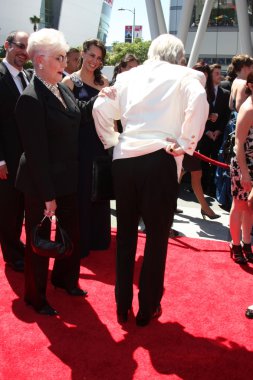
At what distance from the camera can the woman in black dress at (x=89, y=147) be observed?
3.61 m

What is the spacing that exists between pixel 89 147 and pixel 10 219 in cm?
92

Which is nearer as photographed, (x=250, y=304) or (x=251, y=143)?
(x=250, y=304)

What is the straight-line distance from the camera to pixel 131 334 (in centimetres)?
280

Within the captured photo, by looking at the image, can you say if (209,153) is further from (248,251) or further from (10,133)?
(10,133)

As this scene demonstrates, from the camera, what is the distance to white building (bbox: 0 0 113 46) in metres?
68.0

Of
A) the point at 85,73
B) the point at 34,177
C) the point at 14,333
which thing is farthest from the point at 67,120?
the point at 14,333

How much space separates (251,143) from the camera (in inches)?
146

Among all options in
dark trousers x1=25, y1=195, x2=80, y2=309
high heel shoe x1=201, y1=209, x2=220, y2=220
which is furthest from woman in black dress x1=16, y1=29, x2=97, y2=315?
high heel shoe x1=201, y1=209, x2=220, y2=220

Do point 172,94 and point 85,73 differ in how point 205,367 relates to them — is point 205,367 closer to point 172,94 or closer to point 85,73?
point 172,94

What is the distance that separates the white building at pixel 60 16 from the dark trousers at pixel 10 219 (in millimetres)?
68397

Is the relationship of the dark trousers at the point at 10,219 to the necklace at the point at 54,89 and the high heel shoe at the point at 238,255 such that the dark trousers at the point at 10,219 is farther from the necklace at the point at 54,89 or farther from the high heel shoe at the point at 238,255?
the high heel shoe at the point at 238,255

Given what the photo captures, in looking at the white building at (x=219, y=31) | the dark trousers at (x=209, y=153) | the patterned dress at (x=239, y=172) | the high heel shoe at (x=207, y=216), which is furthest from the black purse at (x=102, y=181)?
the white building at (x=219, y=31)

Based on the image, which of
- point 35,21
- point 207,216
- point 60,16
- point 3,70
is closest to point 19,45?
point 3,70

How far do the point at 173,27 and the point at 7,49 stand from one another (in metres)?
49.5
